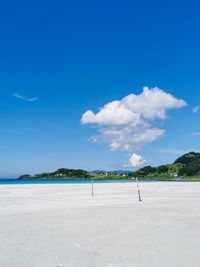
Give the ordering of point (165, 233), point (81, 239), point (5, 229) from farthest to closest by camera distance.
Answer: point (5, 229) < point (165, 233) < point (81, 239)

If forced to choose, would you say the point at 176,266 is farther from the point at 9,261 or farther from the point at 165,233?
the point at 9,261

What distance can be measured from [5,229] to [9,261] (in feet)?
12.8

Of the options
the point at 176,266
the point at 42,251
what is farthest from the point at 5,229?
the point at 176,266

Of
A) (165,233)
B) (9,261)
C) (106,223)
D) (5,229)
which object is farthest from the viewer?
(106,223)

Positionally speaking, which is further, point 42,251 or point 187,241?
point 187,241

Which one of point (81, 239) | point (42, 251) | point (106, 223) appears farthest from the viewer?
point (106, 223)

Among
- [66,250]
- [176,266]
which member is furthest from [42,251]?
[176,266]

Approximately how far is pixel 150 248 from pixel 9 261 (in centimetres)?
418

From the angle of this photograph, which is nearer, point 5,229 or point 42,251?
point 42,251

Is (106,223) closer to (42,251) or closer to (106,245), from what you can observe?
(106,245)

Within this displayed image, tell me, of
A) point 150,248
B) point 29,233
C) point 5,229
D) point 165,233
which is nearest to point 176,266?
point 150,248

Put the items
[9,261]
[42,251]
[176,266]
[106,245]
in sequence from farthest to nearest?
[106,245] < [42,251] < [9,261] < [176,266]

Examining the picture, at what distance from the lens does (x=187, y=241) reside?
7242 mm

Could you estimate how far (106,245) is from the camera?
6.96 metres
